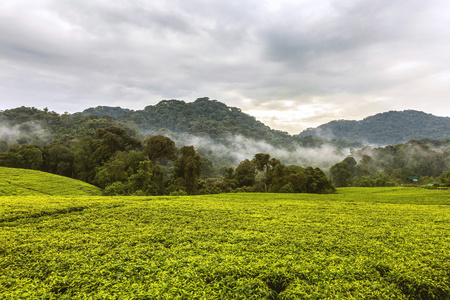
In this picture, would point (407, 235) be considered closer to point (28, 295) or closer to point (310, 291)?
point (310, 291)

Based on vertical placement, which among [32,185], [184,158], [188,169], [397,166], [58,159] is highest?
[184,158]

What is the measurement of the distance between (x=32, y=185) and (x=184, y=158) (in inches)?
657

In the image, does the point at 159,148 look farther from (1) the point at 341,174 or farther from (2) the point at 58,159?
(1) the point at 341,174

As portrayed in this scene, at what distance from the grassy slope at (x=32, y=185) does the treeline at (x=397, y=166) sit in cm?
5106

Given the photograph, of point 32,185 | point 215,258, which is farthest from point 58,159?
point 215,258

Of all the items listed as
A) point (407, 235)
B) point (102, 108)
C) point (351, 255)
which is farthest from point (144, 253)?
point (102, 108)

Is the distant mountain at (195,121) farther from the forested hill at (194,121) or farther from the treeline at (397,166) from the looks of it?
the treeline at (397,166)

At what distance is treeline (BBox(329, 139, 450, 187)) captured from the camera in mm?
50344

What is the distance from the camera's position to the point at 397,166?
7544 cm

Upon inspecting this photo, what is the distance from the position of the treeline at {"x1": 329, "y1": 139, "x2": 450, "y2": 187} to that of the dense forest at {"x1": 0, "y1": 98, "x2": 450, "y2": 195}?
0.23m

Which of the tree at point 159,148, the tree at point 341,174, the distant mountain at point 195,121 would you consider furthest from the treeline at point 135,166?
the distant mountain at point 195,121

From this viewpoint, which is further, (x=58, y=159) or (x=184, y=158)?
(x=58, y=159)

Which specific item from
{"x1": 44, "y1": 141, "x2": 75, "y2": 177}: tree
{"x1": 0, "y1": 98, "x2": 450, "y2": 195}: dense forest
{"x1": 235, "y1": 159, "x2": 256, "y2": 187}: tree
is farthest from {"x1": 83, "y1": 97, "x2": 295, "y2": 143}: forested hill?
{"x1": 44, "y1": 141, "x2": 75, "y2": 177}: tree

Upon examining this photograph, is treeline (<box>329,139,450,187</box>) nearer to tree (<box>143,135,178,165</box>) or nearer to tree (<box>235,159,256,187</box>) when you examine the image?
tree (<box>235,159,256,187</box>)
